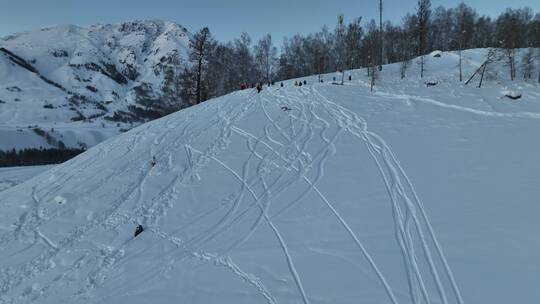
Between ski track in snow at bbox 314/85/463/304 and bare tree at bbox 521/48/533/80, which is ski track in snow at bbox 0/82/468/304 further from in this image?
bare tree at bbox 521/48/533/80

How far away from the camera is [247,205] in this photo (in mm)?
10344

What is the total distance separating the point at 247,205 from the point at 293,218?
5.51 ft

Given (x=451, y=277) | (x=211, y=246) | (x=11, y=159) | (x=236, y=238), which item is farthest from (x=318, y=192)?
(x=11, y=159)

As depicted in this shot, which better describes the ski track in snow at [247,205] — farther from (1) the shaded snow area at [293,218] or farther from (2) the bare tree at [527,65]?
(2) the bare tree at [527,65]

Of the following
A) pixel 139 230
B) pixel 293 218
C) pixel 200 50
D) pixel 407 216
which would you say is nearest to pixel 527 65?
pixel 200 50

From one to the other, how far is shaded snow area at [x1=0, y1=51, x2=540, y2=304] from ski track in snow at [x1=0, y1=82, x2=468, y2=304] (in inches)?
2.1

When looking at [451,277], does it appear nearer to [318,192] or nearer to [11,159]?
[318,192]

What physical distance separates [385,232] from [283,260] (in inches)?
107

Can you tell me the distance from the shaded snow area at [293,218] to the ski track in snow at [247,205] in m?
0.05

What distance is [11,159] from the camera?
245 ft

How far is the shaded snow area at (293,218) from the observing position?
6875 mm

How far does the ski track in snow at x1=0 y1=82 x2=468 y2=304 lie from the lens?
7.32 metres

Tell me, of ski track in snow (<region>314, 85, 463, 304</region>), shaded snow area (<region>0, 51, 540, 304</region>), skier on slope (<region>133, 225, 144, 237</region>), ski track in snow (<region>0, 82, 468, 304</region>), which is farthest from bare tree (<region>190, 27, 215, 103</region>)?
skier on slope (<region>133, 225, 144, 237</region>)

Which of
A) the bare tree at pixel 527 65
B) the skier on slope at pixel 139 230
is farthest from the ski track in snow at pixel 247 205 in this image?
the bare tree at pixel 527 65
